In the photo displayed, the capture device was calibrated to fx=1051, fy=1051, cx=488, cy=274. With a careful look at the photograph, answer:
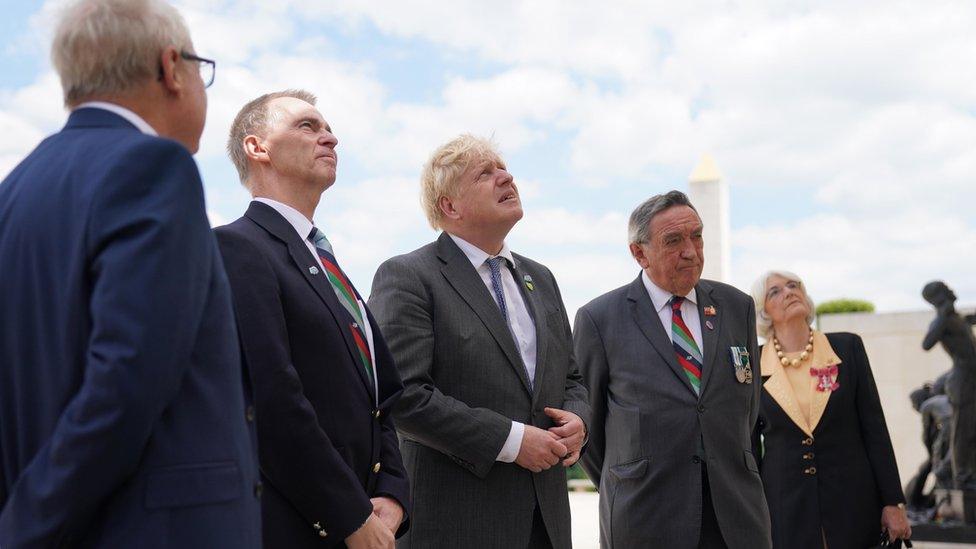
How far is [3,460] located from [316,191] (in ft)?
4.21

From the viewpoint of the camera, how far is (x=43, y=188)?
5.34ft

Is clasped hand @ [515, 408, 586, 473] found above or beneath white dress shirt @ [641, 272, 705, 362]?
beneath

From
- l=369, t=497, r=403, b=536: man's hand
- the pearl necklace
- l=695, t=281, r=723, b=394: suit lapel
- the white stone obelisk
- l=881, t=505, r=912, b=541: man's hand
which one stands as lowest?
l=881, t=505, r=912, b=541: man's hand

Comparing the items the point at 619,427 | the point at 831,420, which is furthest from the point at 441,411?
the point at 831,420

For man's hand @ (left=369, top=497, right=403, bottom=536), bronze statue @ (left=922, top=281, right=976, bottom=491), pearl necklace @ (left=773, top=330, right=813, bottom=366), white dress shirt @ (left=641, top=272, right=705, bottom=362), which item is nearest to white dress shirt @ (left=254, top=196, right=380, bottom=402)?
man's hand @ (left=369, top=497, right=403, bottom=536)

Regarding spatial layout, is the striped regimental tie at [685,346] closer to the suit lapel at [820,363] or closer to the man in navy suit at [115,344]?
the suit lapel at [820,363]

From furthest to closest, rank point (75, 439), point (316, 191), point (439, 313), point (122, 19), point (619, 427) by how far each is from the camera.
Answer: point (619, 427), point (439, 313), point (316, 191), point (122, 19), point (75, 439)

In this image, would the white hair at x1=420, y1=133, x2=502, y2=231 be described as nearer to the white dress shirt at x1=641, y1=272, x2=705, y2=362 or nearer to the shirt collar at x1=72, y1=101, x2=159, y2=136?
the white dress shirt at x1=641, y1=272, x2=705, y2=362

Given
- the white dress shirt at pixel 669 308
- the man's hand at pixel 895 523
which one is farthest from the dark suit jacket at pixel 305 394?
the man's hand at pixel 895 523

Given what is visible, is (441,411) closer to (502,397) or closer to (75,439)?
(502,397)

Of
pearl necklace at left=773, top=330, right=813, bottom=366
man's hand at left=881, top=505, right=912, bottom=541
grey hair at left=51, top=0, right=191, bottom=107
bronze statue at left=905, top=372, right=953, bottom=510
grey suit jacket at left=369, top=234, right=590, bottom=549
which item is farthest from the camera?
bronze statue at left=905, top=372, right=953, bottom=510

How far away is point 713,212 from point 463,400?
908 inches

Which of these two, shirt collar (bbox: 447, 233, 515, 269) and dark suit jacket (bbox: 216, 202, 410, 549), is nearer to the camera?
dark suit jacket (bbox: 216, 202, 410, 549)

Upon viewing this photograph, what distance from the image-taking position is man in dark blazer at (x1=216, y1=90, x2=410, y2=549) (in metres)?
2.28
